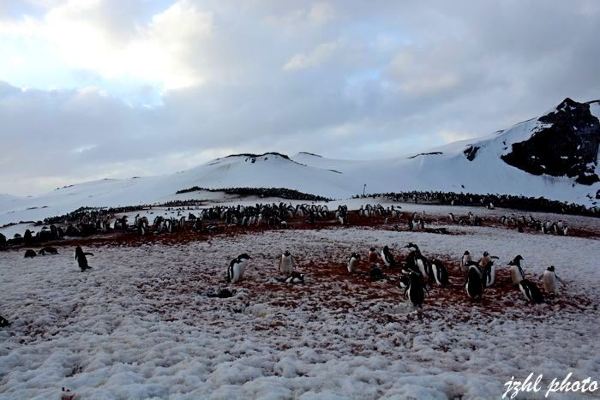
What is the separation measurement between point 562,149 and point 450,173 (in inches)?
1049

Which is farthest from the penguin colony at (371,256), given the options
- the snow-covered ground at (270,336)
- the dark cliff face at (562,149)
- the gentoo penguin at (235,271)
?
the dark cliff face at (562,149)

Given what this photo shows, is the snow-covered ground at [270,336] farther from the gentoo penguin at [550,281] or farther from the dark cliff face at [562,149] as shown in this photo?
the dark cliff face at [562,149]

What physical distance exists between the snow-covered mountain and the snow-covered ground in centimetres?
6291

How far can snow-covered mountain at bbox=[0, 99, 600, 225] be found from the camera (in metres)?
83.8

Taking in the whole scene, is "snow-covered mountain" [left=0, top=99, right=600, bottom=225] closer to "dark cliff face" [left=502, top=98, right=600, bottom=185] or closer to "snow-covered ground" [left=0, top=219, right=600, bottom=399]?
"dark cliff face" [left=502, top=98, right=600, bottom=185]

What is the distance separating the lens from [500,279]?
17016mm

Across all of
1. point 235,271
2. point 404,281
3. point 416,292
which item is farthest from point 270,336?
point 404,281

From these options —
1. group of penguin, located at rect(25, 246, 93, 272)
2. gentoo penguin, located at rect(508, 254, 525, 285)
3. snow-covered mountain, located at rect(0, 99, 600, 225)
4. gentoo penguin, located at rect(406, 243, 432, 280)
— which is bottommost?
gentoo penguin, located at rect(508, 254, 525, 285)

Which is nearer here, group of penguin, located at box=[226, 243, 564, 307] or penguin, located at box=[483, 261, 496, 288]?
group of penguin, located at box=[226, 243, 564, 307]

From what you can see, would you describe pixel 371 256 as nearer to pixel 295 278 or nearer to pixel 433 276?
pixel 433 276

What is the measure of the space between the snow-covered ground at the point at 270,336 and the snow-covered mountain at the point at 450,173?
62905mm

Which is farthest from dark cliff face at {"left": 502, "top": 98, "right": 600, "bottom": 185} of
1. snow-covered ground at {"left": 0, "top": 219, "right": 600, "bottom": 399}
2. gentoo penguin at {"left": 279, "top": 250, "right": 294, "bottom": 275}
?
gentoo penguin at {"left": 279, "top": 250, "right": 294, "bottom": 275}

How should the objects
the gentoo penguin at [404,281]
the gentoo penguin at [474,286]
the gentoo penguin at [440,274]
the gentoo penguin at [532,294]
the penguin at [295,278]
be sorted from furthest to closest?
the penguin at [295,278], the gentoo penguin at [440,274], the gentoo penguin at [404,281], the gentoo penguin at [474,286], the gentoo penguin at [532,294]

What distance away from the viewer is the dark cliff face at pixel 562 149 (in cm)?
10025
